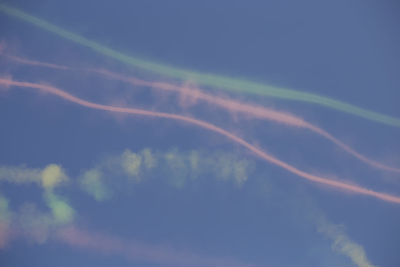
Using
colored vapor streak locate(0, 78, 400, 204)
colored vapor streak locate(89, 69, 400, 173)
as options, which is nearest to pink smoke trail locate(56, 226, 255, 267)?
colored vapor streak locate(0, 78, 400, 204)

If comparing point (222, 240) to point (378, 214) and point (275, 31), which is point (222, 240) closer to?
point (378, 214)

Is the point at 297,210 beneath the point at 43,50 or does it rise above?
beneath

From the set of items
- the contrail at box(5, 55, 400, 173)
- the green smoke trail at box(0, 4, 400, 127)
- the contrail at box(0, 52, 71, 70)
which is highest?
the green smoke trail at box(0, 4, 400, 127)

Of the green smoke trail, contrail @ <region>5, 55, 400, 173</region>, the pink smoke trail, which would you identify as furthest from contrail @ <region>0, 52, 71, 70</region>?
the pink smoke trail

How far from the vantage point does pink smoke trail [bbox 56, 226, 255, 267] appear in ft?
5.40

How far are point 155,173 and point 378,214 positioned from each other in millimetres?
974

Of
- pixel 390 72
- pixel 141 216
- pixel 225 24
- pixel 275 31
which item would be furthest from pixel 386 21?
pixel 141 216

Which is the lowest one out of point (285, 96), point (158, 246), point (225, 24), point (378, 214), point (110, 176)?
point (158, 246)

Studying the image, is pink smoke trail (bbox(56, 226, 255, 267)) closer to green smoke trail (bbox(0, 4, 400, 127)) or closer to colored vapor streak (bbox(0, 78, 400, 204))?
colored vapor streak (bbox(0, 78, 400, 204))

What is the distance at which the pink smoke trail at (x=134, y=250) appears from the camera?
1.65 m

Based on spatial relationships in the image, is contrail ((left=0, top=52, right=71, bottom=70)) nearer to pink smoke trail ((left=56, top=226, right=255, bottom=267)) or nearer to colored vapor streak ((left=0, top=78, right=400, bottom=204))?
colored vapor streak ((left=0, top=78, right=400, bottom=204))

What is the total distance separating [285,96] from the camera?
168cm

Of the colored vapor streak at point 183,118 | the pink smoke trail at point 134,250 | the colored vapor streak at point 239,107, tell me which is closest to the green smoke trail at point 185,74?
the colored vapor streak at point 239,107

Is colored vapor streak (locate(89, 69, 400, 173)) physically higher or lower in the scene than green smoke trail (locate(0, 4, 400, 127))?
lower
